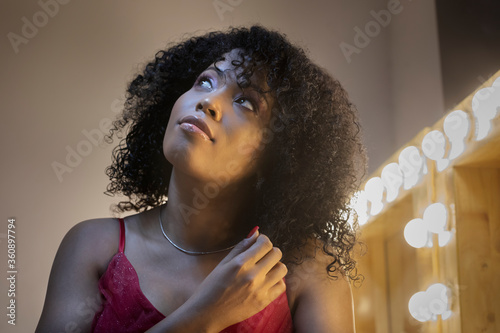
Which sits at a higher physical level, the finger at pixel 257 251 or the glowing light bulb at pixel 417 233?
the glowing light bulb at pixel 417 233

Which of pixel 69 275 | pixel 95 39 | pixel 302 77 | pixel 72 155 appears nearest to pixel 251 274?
pixel 69 275

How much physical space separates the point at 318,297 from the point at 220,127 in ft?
0.98

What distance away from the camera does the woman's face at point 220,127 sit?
0.83m

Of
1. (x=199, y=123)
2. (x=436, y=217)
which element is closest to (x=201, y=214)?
(x=199, y=123)

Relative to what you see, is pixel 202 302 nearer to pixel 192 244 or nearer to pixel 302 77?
pixel 192 244

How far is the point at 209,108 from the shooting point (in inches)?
34.2

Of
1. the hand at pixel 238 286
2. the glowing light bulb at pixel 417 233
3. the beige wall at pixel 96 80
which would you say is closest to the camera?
the hand at pixel 238 286

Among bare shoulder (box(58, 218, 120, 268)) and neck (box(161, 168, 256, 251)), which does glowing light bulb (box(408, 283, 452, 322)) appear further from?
bare shoulder (box(58, 218, 120, 268))

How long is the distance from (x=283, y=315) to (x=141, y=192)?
356 millimetres

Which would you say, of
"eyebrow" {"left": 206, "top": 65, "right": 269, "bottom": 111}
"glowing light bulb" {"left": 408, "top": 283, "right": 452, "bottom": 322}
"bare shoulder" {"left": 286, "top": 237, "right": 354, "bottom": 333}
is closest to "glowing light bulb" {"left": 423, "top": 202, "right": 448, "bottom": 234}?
"glowing light bulb" {"left": 408, "top": 283, "right": 452, "bottom": 322}

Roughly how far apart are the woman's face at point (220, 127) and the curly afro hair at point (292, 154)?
0.03 metres

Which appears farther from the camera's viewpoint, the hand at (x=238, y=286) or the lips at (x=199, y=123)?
the lips at (x=199, y=123)

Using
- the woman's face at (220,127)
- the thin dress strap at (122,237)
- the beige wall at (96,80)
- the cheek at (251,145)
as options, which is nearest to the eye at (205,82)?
the woman's face at (220,127)

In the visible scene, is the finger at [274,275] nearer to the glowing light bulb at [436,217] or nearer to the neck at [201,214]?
the neck at [201,214]
